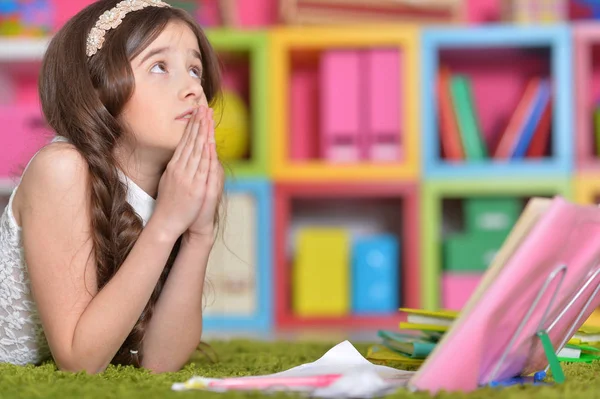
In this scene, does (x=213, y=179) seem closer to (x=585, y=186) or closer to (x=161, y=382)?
(x=161, y=382)

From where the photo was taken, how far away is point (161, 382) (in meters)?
0.89

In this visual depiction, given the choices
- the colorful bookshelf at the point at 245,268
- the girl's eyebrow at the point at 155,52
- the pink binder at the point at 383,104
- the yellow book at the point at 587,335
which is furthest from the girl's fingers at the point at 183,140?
the pink binder at the point at 383,104

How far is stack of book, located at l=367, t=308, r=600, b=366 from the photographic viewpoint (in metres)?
1.11

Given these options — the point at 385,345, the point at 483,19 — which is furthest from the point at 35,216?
the point at 483,19

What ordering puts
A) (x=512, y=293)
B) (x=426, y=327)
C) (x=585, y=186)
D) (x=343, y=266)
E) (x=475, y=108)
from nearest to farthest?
(x=512, y=293) < (x=426, y=327) < (x=585, y=186) < (x=343, y=266) < (x=475, y=108)

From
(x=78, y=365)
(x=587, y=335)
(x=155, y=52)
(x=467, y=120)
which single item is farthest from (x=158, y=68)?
(x=467, y=120)

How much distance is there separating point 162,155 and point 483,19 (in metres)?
2.21

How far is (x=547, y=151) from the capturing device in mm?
2836

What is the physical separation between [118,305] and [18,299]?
0.81 ft

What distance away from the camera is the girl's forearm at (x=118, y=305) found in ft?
3.34

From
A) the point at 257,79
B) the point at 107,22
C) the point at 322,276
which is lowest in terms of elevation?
the point at 322,276

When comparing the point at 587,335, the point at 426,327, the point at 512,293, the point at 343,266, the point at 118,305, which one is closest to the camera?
the point at 512,293

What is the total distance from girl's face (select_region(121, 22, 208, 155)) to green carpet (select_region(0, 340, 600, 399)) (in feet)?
1.02

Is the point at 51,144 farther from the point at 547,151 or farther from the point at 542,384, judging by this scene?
the point at 547,151
